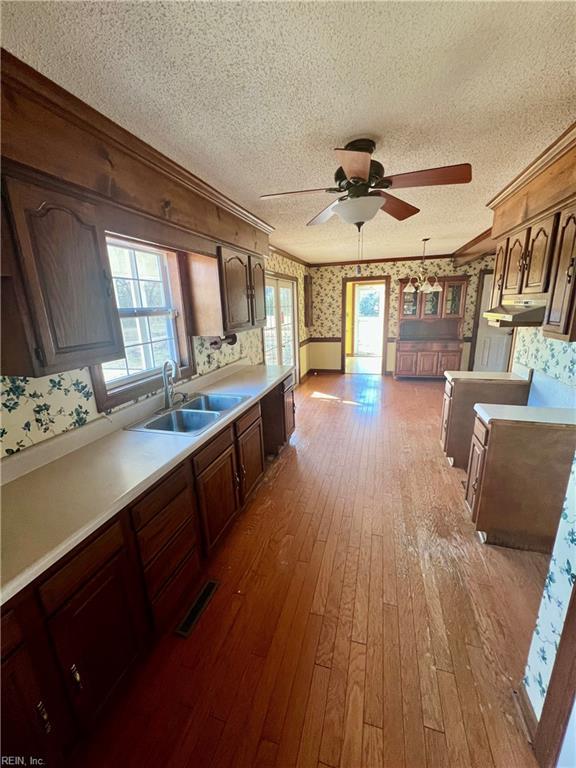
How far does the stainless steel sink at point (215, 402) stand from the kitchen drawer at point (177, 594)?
1046 millimetres

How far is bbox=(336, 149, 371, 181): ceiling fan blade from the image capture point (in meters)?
1.33

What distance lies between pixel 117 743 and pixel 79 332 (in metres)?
1.64

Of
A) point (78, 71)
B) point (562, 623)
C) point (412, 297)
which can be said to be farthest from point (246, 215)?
point (412, 297)

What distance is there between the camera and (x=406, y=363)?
6.35 metres

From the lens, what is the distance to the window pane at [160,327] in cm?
230

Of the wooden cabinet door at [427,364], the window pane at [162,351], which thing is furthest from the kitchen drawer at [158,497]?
the wooden cabinet door at [427,364]

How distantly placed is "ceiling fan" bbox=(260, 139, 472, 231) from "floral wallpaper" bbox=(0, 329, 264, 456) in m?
1.57

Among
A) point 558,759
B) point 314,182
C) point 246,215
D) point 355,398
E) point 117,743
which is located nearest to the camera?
point 558,759

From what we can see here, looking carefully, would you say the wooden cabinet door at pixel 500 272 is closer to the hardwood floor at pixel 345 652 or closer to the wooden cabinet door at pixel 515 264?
the wooden cabinet door at pixel 515 264

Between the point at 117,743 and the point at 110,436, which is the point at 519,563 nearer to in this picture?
the point at 117,743

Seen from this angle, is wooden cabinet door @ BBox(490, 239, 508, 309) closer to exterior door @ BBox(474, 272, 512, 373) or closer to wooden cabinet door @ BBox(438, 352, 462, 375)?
exterior door @ BBox(474, 272, 512, 373)

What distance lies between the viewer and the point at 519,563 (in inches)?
77.6

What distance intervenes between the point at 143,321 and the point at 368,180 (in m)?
1.72

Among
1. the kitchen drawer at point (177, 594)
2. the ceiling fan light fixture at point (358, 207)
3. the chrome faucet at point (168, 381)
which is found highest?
the ceiling fan light fixture at point (358, 207)
